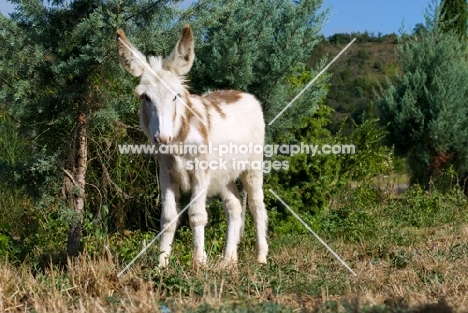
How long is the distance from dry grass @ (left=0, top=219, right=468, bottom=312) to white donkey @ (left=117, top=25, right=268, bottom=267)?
485mm

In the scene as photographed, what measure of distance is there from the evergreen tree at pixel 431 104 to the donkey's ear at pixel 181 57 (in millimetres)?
8371

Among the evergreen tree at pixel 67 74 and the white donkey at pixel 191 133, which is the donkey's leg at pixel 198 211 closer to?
the white donkey at pixel 191 133

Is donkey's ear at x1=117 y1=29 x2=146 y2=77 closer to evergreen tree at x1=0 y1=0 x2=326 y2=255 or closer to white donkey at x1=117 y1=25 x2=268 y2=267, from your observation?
white donkey at x1=117 y1=25 x2=268 y2=267

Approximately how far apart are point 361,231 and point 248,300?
4407 mm

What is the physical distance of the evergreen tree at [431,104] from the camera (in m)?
13.5

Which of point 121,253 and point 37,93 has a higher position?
point 37,93

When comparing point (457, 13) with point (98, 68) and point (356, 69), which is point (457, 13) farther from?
point (356, 69)

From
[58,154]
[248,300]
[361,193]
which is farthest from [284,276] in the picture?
A: [361,193]

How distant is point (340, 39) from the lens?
54.8 metres

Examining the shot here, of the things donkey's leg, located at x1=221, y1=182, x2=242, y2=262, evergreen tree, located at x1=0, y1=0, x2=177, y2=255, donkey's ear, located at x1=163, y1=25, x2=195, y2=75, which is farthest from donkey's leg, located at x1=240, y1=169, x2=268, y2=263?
donkey's ear, located at x1=163, y1=25, x2=195, y2=75

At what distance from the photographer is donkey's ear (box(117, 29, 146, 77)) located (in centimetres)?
580

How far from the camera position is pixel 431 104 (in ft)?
44.1

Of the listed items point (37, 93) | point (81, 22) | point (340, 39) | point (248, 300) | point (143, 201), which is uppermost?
point (340, 39)

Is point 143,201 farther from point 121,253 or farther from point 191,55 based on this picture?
point 191,55
